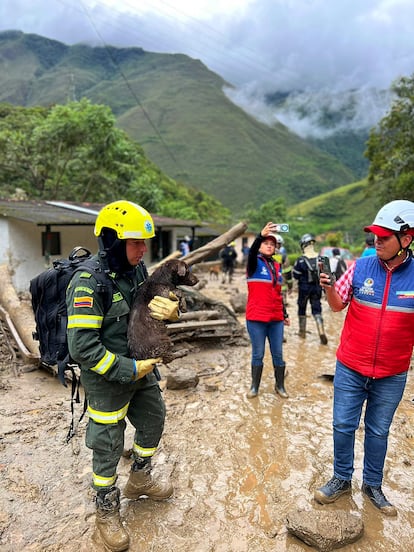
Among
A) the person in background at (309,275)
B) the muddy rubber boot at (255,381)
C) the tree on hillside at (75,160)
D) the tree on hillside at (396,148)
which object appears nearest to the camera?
the muddy rubber boot at (255,381)

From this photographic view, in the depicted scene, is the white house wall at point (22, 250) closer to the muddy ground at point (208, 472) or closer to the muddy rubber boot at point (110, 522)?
the muddy ground at point (208, 472)

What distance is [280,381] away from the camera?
4.70 meters

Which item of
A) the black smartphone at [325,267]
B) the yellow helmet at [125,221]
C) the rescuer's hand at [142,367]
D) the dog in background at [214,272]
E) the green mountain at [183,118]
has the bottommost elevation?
the dog in background at [214,272]

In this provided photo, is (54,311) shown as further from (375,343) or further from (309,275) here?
(309,275)

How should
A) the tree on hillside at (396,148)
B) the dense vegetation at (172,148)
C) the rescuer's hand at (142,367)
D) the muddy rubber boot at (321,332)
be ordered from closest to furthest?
the rescuer's hand at (142,367)
the muddy rubber boot at (321,332)
the tree on hillside at (396,148)
the dense vegetation at (172,148)

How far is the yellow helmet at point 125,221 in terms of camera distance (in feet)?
7.25

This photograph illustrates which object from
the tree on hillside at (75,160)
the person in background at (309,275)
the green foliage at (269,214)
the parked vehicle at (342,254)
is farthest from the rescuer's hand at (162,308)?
the green foliage at (269,214)

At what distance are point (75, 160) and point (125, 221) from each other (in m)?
21.8

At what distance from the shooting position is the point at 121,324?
2.35 meters

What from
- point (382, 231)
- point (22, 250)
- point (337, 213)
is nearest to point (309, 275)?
point (382, 231)

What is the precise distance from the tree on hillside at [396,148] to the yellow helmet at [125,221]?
16.8 meters

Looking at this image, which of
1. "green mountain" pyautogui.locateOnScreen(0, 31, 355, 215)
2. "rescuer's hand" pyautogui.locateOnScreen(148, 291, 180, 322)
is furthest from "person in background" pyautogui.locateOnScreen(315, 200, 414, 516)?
"green mountain" pyautogui.locateOnScreen(0, 31, 355, 215)

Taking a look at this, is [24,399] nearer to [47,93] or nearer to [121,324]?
[121,324]

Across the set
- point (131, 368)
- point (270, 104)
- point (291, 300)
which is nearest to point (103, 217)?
point (131, 368)
